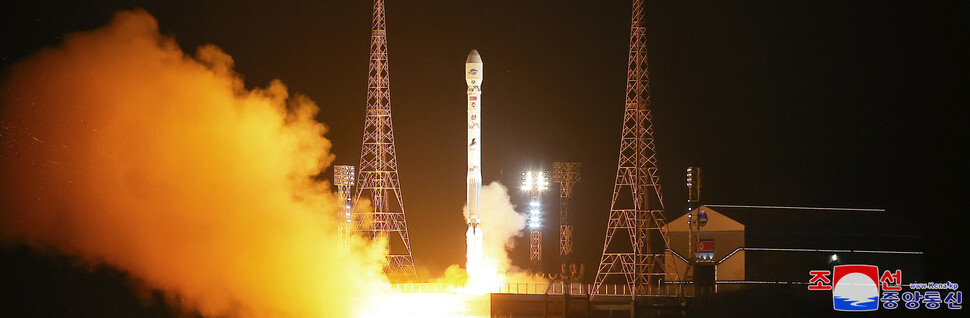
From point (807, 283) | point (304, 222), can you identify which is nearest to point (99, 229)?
point (304, 222)

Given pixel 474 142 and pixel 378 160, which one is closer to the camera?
pixel 474 142

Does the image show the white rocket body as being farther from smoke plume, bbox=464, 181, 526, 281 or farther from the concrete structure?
the concrete structure

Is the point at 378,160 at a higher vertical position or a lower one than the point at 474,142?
lower

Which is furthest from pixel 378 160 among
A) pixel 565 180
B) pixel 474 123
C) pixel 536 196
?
pixel 565 180

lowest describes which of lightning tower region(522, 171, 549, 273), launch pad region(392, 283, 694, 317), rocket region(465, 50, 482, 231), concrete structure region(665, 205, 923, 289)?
launch pad region(392, 283, 694, 317)

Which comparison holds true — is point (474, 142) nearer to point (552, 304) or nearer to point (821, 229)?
point (552, 304)

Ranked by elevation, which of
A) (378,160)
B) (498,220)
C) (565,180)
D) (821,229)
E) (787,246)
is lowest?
(787,246)

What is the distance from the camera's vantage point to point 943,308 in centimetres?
5628

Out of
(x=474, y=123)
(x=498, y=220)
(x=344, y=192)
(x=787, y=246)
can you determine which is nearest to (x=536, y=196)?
(x=498, y=220)

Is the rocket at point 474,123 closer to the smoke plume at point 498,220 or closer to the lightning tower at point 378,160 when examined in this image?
the lightning tower at point 378,160

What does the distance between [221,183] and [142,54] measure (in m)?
4.97

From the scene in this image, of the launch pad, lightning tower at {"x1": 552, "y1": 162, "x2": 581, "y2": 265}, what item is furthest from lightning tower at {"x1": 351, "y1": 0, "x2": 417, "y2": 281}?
lightning tower at {"x1": 552, "y1": 162, "x2": 581, "y2": 265}

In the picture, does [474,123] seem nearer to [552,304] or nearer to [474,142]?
[474,142]

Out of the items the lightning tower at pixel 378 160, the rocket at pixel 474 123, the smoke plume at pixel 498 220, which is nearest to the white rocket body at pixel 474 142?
the rocket at pixel 474 123
